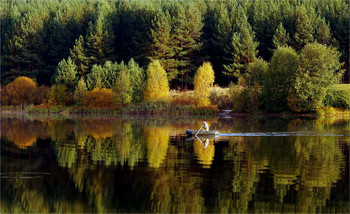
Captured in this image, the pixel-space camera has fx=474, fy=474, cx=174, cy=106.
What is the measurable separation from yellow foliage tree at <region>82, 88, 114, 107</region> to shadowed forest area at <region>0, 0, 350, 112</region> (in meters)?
0.14

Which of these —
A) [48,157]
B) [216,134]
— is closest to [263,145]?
[216,134]

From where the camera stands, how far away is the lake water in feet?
47.9

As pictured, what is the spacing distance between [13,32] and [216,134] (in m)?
63.9

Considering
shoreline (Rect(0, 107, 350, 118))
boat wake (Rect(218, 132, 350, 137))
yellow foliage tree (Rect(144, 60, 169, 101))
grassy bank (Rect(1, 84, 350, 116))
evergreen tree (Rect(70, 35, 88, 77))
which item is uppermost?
evergreen tree (Rect(70, 35, 88, 77))

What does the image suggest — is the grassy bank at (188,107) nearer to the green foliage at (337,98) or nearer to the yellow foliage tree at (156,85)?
the green foliage at (337,98)

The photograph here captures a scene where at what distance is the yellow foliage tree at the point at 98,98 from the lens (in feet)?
214

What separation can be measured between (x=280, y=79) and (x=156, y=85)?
1671 cm

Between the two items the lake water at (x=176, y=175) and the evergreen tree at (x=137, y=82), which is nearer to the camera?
the lake water at (x=176, y=175)

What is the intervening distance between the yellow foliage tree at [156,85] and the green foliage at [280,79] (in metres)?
13.6

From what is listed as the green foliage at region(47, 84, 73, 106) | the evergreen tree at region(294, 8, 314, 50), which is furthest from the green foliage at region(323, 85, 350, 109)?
the green foliage at region(47, 84, 73, 106)

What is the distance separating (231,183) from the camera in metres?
17.0

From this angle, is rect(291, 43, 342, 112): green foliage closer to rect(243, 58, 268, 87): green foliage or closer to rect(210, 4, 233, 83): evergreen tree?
rect(243, 58, 268, 87): green foliage

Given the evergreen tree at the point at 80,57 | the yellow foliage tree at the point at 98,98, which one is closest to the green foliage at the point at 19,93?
the evergreen tree at the point at 80,57

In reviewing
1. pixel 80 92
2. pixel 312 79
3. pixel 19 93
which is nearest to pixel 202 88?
pixel 312 79
